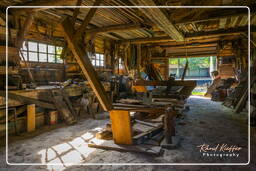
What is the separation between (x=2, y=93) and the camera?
13.3ft

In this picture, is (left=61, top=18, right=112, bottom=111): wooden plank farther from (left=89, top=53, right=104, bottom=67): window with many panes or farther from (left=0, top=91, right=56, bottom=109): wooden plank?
(left=89, top=53, right=104, bottom=67): window with many panes

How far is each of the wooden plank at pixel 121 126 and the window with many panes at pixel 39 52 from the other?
3773 millimetres

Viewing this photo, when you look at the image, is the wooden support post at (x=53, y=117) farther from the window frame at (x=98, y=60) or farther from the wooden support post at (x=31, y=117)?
the window frame at (x=98, y=60)

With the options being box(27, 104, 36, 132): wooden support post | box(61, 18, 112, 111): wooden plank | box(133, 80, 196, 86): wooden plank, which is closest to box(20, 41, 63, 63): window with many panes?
box(27, 104, 36, 132): wooden support post

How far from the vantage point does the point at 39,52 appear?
5.79m

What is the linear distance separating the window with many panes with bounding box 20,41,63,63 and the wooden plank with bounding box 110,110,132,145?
3773 mm

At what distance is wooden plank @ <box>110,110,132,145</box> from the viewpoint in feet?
11.2

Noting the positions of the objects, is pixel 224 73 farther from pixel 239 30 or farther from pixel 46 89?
pixel 46 89

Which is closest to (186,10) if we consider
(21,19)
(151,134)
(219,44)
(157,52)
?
(151,134)

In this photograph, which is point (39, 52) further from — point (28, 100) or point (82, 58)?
point (82, 58)

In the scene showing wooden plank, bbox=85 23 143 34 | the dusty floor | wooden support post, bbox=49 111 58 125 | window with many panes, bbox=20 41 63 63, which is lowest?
the dusty floor

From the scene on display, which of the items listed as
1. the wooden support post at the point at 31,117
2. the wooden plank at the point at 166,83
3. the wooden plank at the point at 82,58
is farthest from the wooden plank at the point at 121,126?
the wooden support post at the point at 31,117

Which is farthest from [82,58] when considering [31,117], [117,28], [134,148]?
[117,28]

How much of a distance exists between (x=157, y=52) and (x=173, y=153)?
889 centimetres
